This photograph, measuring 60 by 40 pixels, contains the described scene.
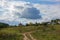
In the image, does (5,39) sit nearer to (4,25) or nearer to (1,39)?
(1,39)

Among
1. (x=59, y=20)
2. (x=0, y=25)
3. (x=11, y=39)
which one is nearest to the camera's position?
(x=11, y=39)

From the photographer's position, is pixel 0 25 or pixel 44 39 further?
pixel 0 25

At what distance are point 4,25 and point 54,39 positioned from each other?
40.3 metres

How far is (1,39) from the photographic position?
49.1 metres

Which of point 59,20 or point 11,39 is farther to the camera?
point 59,20

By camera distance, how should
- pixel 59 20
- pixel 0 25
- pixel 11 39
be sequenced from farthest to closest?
pixel 59 20 → pixel 0 25 → pixel 11 39

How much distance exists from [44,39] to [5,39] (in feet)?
27.8

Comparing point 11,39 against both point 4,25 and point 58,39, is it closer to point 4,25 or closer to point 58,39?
point 58,39

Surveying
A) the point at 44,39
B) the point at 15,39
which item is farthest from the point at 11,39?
the point at 44,39

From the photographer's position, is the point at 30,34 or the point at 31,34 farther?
the point at 30,34

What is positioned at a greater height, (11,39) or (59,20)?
(11,39)

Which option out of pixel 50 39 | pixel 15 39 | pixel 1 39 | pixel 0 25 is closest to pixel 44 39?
pixel 50 39

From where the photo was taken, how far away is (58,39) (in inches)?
1960

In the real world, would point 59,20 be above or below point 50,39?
below
